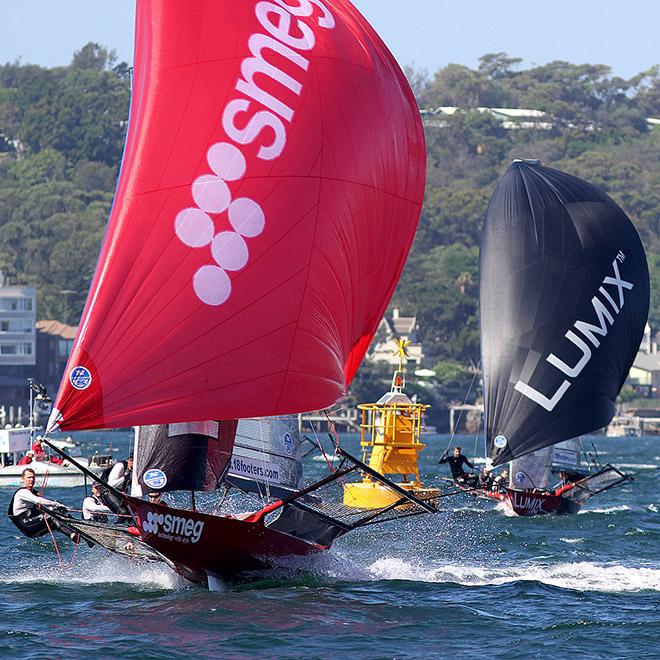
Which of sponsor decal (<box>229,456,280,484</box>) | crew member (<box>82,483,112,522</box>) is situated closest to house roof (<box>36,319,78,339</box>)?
sponsor decal (<box>229,456,280,484</box>)

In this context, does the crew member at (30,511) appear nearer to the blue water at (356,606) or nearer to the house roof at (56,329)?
the blue water at (356,606)

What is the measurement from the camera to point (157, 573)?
21.1 meters

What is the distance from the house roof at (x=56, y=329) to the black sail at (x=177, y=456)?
104 metres

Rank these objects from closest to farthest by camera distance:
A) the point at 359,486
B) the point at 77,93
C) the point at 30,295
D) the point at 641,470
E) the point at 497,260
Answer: the point at 359,486 → the point at 497,260 → the point at 641,470 → the point at 30,295 → the point at 77,93

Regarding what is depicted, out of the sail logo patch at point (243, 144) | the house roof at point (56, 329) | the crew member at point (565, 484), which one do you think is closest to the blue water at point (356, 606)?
the sail logo patch at point (243, 144)

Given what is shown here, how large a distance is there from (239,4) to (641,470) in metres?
44.3

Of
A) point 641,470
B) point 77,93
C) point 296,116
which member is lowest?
point 641,470

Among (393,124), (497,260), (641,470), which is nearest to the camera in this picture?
(393,124)

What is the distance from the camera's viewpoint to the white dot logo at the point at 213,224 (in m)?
18.7

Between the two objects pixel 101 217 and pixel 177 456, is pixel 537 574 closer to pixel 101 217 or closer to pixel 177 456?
pixel 177 456

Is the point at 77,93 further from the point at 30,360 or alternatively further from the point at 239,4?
the point at 239,4

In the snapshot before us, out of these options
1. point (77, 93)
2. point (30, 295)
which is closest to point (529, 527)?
point (30, 295)

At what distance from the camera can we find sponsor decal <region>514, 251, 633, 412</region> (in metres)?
31.2

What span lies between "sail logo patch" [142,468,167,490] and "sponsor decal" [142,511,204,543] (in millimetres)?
388
